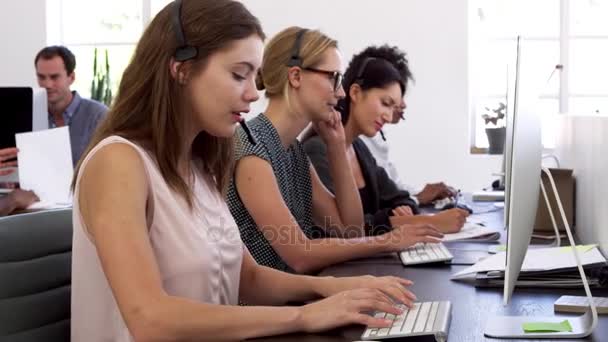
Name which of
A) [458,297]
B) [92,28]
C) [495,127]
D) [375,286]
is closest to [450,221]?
[458,297]

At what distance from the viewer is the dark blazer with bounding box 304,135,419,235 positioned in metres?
2.92

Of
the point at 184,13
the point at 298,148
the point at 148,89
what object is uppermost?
the point at 184,13

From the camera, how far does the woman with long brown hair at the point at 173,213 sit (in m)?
1.36

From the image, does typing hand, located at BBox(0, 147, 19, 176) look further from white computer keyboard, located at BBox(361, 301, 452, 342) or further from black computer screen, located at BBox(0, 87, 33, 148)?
white computer keyboard, located at BBox(361, 301, 452, 342)

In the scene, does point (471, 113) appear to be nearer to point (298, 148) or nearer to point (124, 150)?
point (298, 148)

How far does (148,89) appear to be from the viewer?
1.54 m

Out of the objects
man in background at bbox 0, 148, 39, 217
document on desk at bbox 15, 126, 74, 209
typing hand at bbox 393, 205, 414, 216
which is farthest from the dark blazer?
man in background at bbox 0, 148, 39, 217

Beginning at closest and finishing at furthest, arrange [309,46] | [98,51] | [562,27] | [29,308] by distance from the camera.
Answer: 1. [29,308]
2. [309,46]
3. [562,27]
4. [98,51]

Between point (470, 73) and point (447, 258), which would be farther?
point (470, 73)

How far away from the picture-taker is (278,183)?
7.80 ft

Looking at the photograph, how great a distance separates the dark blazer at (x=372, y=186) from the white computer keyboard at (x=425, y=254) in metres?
0.54

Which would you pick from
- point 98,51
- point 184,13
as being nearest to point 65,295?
point 184,13

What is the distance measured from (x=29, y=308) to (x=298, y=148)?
1.22 metres

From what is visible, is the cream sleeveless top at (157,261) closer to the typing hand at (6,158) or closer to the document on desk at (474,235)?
the document on desk at (474,235)
